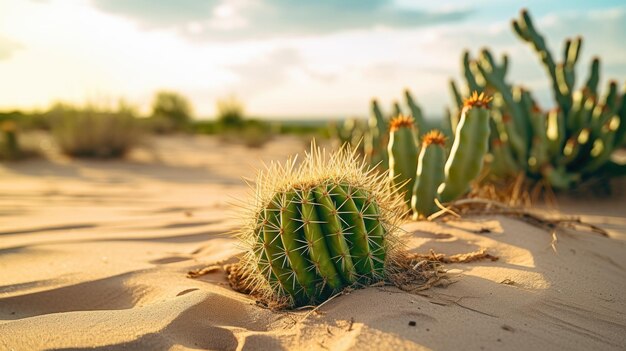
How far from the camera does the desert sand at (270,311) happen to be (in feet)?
6.31

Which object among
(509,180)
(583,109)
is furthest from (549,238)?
(583,109)

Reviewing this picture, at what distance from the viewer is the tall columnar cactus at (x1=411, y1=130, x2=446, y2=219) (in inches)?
130

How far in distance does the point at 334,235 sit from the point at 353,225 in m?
0.12

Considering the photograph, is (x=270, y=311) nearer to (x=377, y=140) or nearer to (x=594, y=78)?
(x=377, y=140)

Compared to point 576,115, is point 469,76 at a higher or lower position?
higher

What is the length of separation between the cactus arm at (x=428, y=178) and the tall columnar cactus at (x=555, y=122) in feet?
6.65

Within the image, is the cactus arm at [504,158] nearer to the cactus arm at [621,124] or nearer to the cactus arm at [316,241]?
the cactus arm at [621,124]

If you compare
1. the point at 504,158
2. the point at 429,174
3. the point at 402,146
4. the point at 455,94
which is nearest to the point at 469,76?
the point at 455,94

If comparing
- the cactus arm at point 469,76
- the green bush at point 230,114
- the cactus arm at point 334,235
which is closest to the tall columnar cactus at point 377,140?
the cactus arm at point 469,76

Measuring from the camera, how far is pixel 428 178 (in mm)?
3328

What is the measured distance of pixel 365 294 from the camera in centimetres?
216

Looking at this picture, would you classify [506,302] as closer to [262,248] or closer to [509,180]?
[262,248]

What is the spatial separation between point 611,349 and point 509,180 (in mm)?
3772

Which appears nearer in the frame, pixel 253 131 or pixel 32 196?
pixel 32 196
